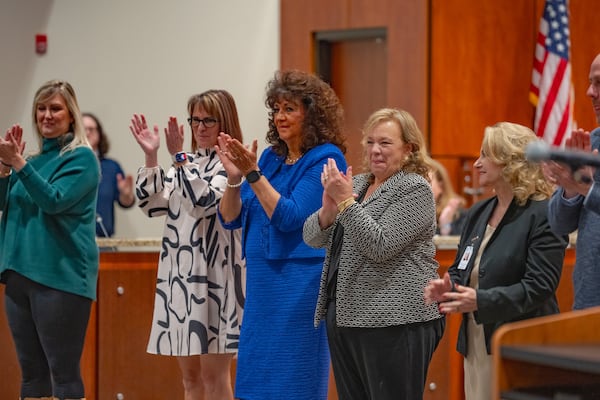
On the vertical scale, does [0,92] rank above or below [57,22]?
below

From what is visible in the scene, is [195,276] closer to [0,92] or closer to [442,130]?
[442,130]

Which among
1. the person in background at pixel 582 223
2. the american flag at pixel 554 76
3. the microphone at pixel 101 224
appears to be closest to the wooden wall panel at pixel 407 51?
the american flag at pixel 554 76

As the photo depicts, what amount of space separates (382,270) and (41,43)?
599cm

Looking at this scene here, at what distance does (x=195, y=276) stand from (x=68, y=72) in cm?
494

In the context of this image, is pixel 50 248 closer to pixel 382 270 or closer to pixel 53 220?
pixel 53 220

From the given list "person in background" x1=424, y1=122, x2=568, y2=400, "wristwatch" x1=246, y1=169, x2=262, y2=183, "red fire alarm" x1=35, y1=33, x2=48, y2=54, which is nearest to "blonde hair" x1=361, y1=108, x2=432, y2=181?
"person in background" x1=424, y1=122, x2=568, y2=400

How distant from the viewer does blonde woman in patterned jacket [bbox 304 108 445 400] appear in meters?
3.07

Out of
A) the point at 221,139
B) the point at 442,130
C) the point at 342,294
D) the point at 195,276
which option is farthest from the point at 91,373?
the point at 442,130

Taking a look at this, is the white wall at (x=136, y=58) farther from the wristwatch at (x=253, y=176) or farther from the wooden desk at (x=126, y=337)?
the wristwatch at (x=253, y=176)

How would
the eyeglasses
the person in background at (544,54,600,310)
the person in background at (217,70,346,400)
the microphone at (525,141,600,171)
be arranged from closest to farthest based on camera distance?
the microphone at (525,141,600,171) → the person in background at (544,54,600,310) → the person in background at (217,70,346,400) → the eyeglasses

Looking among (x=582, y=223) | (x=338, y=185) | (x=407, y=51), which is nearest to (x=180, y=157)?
(x=338, y=185)

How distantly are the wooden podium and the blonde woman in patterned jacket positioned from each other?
1118mm

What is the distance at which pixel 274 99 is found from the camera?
3641 millimetres

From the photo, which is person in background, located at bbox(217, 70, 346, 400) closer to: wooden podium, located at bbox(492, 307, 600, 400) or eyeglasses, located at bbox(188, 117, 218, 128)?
eyeglasses, located at bbox(188, 117, 218, 128)
